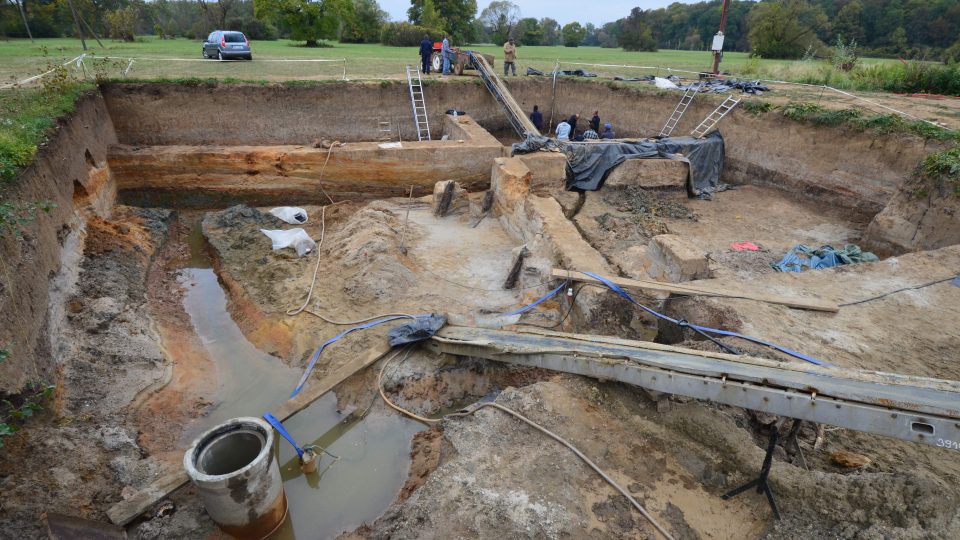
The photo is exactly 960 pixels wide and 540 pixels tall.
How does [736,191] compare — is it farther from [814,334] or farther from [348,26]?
[348,26]

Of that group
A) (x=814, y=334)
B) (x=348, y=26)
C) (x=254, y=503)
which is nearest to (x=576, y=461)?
(x=254, y=503)

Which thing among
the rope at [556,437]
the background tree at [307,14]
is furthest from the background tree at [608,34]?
the rope at [556,437]

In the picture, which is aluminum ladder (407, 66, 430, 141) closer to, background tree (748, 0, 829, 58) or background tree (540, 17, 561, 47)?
background tree (748, 0, 829, 58)

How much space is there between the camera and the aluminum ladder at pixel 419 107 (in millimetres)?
14523

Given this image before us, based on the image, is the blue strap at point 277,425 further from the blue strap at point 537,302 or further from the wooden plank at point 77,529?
the blue strap at point 537,302

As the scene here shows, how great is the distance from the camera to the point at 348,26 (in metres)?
37.8

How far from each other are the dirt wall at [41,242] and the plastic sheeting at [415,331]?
11.3 ft

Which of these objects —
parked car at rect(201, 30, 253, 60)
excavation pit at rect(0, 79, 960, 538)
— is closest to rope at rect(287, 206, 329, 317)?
excavation pit at rect(0, 79, 960, 538)

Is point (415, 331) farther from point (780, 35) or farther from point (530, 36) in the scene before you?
point (530, 36)

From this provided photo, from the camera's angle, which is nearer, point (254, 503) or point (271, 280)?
point (254, 503)

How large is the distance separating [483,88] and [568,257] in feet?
35.6

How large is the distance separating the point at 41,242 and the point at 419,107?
1087 cm

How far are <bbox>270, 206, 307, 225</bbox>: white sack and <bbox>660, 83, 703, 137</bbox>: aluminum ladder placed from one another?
10267 mm

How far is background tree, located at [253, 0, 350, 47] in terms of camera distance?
29.2m
